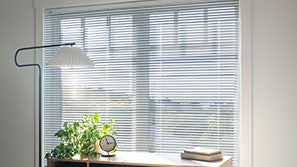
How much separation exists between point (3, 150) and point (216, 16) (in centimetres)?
218

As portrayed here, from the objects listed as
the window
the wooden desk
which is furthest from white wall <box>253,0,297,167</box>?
the wooden desk

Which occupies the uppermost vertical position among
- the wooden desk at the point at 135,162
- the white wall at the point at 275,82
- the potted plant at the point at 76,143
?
the white wall at the point at 275,82

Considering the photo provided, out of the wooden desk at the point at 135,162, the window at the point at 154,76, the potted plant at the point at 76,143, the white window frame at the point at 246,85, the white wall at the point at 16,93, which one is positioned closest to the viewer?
the wooden desk at the point at 135,162

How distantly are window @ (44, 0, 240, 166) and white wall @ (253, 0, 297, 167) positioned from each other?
19 cm

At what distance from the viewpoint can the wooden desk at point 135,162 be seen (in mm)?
2602

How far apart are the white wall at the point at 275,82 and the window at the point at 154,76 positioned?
0.19m

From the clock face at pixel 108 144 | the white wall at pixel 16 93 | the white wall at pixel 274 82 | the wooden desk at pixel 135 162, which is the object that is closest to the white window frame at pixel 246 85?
the white wall at pixel 274 82

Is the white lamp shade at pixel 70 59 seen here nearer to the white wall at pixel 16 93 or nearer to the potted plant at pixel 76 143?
the potted plant at pixel 76 143

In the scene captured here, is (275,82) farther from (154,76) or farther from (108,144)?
(108,144)

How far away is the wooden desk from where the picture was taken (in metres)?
2.60

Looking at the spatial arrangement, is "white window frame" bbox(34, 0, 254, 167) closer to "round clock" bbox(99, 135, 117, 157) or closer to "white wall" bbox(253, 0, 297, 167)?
"white wall" bbox(253, 0, 297, 167)

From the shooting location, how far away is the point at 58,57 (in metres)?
2.91

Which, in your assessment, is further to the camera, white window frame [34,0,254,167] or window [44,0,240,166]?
window [44,0,240,166]

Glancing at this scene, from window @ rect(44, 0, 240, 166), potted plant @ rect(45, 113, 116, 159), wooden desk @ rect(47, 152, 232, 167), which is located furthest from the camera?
window @ rect(44, 0, 240, 166)
